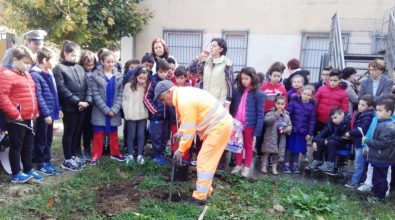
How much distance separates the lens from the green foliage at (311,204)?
4.51 m

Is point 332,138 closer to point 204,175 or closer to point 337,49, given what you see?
point 204,175

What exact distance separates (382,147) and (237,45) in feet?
24.1

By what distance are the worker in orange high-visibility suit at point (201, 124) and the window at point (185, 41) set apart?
7.55 meters

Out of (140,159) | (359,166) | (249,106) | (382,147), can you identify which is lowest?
(140,159)

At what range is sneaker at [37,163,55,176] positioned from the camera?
530cm

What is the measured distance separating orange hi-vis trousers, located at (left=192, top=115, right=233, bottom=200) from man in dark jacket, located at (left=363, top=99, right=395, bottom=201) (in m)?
1.96

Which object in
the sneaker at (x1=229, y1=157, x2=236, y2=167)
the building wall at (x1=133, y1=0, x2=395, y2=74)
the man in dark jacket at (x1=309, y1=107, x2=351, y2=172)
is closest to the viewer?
the man in dark jacket at (x1=309, y1=107, x2=351, y2=172)

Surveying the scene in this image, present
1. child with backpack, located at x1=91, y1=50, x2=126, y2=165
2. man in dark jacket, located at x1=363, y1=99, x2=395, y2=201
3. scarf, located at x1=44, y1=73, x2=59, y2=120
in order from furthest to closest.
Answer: child with backpack, located at x1=91, y1=50, x2=126, y2=165 → scarf, located at x1=44, y1=73, x2=59, y2=120 → man in dark jacket, located at x1=363, y1=99, x2=395, y2=201

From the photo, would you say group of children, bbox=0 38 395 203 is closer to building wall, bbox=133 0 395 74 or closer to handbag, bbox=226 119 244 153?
handbag, bbox=226 119 244 153

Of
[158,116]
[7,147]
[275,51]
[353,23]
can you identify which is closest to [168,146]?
[158,116]

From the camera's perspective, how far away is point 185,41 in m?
11.8

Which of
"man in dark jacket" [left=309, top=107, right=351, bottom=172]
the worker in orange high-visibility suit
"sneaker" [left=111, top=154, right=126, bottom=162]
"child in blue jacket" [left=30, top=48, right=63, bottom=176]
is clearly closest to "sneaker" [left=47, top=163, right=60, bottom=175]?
"child in blue jacket" [left=30, top=48, right=63, bottom=176]

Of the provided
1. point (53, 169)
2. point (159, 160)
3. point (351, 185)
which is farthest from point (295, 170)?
point (53, 169)

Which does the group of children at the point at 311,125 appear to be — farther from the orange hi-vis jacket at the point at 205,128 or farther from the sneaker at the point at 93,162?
the sneaker at the point at 93,162
